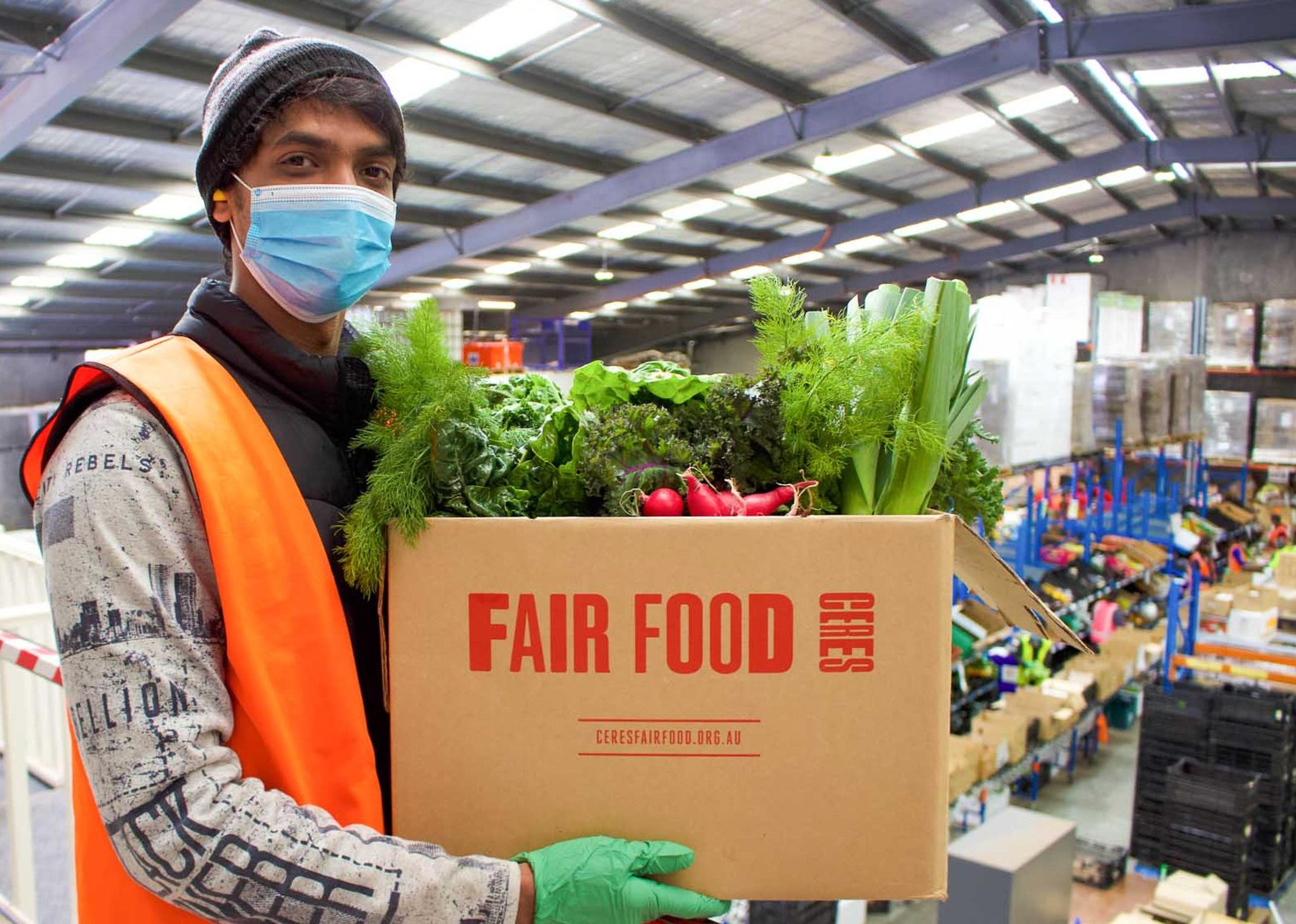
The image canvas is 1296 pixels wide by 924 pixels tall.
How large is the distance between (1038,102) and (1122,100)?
934mm

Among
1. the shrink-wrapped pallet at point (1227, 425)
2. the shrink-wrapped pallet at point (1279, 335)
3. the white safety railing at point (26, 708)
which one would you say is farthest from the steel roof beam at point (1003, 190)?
the white safety railing at point (26, 708)

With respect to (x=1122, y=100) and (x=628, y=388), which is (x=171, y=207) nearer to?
(x=628, y=388)

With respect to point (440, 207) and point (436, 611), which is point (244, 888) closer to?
point (436, 611)

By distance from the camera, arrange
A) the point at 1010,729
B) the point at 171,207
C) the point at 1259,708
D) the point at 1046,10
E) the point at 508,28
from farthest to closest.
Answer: the point at 171,207
the point at 1046,10
the point at 1010,729
the point at 1259,708
the point at 508,28

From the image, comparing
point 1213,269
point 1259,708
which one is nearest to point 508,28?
point 1259,708

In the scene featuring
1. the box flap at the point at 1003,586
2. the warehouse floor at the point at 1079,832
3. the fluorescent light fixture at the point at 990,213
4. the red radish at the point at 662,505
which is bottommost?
the warehouse floor at the point at 1079,832

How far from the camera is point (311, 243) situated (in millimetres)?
1204

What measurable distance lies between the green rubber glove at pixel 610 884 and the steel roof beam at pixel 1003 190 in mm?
11022

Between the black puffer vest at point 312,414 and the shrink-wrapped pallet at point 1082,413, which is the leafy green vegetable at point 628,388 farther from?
the shrink-wrapped pallet at point 1082,413

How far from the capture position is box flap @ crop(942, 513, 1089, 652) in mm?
1176

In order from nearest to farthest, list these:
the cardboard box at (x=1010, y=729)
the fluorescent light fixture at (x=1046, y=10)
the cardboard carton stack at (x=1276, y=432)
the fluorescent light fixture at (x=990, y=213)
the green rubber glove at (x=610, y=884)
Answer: the green rubber glove at (x=610, y=884), the cardboard box at (x=1010, y=729), the fluorescent light fixture at (x=1046, y=10), the cardboard carton stack at (x=1276, y=432), the fluorescent light fixture at (x=990, y=213)

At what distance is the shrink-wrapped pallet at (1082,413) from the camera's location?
5.97 m

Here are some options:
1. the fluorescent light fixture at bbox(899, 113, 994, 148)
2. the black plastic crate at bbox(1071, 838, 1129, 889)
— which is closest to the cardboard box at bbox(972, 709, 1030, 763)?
the black plastic crate at bbox(1071, 838, 1129, 889)

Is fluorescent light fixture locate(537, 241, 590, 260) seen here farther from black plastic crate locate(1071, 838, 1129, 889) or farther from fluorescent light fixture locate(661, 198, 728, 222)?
black plastic crate locate(1071, 838, 1129, 889)
